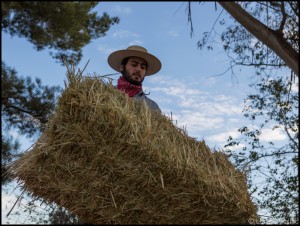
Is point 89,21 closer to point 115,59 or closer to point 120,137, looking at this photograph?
point 115,59

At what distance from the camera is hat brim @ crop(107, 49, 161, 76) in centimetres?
593

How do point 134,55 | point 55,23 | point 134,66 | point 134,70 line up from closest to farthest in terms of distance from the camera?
point 134,70 → point 134,66 → point 134,55 → point 55,23

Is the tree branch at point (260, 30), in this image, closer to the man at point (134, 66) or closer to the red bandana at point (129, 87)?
the man at point (134, 66)

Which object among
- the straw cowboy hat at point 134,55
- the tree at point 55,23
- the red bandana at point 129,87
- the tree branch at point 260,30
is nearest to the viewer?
the red bandana at point 129,87

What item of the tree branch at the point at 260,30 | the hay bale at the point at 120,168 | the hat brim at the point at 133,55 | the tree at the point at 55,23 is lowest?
the hay bale at the point at 120,168

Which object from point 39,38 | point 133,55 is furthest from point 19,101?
point 133,55

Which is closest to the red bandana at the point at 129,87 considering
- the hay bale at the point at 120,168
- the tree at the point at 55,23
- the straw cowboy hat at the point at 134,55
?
the straw cowboy hat at the point at 134,55

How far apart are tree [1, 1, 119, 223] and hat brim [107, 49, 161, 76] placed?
3.10 m

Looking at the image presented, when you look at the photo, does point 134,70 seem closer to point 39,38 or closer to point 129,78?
point 129,78

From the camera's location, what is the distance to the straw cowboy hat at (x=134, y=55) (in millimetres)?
5918

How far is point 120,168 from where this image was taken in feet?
11.7

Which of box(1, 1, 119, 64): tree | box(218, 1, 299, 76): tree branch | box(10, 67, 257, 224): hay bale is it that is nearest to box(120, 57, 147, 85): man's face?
box(10, 67, 257, 224): hay bale

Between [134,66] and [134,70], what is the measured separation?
14cm

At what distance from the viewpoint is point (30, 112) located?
1234 centimetres
